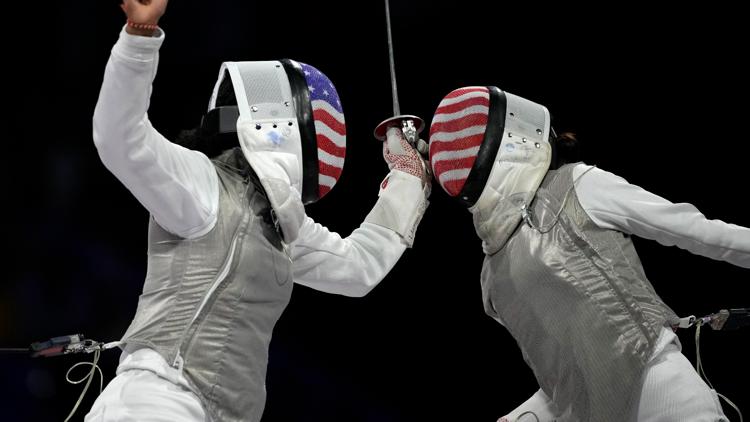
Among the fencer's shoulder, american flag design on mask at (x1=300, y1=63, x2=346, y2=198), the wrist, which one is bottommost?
the fencer's shoulder

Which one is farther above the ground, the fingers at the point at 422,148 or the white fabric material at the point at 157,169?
the white fabric material at the point at 157,169

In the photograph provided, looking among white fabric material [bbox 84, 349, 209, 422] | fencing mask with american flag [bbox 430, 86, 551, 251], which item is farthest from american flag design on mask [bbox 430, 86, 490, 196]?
white fabric material [bbox 84, 349, 209, 422]

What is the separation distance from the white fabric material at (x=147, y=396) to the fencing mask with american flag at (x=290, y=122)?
1.78 feet

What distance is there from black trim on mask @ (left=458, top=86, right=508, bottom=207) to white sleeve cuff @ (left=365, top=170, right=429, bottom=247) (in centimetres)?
14

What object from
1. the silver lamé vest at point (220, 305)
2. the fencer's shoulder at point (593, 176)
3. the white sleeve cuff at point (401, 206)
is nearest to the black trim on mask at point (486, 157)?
the white sleeve cuff at point (401, 206)

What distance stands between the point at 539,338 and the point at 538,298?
113mm

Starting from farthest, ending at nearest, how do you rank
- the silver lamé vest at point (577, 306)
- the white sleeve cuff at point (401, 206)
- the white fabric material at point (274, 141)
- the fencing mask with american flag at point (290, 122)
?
the white sleeve cuff at point (401, 206) < the silver lamé vest at point (577, 306) < the fencing mask with american flag at point (290, 122) < the white fabric material at point (274, 141)

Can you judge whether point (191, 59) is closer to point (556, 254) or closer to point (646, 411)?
point (556, 254)

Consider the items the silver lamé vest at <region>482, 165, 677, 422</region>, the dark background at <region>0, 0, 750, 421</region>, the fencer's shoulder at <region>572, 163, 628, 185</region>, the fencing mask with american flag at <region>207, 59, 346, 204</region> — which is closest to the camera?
the fencing mask with american flag at <region>207, 59, 346, 204</region>

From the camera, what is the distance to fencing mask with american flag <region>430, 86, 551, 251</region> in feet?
8.02

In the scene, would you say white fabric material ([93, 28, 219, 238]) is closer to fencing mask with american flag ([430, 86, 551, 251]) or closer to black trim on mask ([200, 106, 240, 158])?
black trim on mask ([200, 106, 240, 158])

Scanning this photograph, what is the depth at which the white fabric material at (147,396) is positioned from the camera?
5.29 feet

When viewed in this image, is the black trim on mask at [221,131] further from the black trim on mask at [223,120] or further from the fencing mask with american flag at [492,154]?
the fencing mask with american flag at [492,154]

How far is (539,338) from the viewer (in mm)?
2326
